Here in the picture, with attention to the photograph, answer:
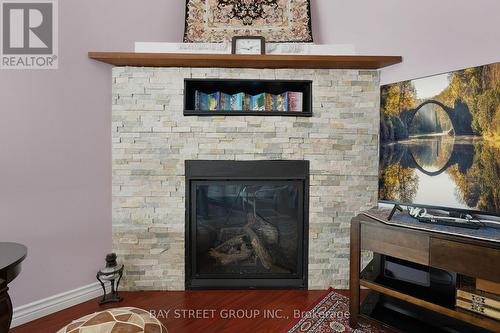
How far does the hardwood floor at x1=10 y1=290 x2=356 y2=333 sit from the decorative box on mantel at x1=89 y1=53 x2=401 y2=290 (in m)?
0.18

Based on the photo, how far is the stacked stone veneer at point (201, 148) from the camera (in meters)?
2.21

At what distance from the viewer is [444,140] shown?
1.73 meters

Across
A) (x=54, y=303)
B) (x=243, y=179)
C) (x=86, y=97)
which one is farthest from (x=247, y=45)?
(x=54, y=303)

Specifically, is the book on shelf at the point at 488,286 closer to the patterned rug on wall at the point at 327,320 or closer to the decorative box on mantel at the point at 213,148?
the patterned rug on wall at the point at 327,320

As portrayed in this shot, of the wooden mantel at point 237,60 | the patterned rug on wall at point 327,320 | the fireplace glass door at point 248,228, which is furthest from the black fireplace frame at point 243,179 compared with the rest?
the wooden mantel at point 237,60

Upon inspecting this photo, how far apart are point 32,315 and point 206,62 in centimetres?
214

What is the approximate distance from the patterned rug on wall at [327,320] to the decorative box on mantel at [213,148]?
31cm

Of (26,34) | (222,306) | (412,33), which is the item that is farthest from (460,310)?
(26,34)

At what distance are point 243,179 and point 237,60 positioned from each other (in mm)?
903

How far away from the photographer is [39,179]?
1.93 m

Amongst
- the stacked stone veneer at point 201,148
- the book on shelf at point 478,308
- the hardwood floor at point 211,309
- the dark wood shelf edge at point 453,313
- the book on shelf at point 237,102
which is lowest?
the hardwood floor at point 211,309

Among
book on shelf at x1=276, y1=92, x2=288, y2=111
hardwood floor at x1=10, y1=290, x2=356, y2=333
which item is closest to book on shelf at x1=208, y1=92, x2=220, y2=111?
book on shelf at x1=276, y1=92, x2=288, y2=111

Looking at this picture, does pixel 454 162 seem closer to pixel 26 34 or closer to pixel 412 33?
pixel 412 33

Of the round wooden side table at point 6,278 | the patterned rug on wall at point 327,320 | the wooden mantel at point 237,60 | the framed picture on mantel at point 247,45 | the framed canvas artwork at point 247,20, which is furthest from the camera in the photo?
the framed canvas artwork at point 247,20
